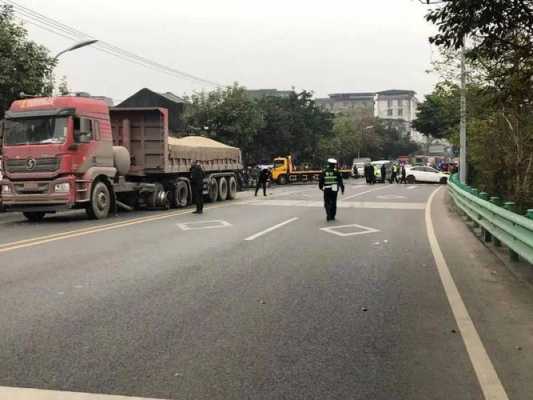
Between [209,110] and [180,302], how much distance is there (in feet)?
129

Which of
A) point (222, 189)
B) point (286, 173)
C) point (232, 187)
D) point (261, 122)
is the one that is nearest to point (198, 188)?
point (222, 189)

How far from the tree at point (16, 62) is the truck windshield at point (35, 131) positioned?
6.36m

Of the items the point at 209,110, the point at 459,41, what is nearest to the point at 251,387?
the point at 459,41

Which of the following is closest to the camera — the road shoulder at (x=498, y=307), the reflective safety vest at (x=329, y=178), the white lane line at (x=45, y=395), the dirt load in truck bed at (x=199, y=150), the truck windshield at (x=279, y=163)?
the white lane line at (x=45, y=395)

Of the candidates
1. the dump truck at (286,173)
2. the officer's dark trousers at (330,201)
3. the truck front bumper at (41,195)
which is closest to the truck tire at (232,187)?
the officer's dark trousers at (330,201)

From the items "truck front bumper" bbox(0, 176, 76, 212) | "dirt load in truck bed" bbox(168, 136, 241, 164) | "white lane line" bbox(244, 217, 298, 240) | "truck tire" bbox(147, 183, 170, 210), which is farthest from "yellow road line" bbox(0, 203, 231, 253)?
"dirt load in truck bed" bbox(168, 136, 241, 164)

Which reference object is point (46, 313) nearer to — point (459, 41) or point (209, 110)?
point (459, 41)

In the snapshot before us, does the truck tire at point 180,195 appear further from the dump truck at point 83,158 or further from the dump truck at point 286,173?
the dump truck at point 286,173

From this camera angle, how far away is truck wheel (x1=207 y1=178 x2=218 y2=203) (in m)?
23.7

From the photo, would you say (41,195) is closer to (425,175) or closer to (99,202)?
(99,202)

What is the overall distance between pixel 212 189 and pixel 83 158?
863 cm

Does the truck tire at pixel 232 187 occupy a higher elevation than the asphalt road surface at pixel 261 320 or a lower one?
higher

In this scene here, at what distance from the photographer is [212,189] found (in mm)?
23984

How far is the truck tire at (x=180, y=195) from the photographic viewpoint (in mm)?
20469
